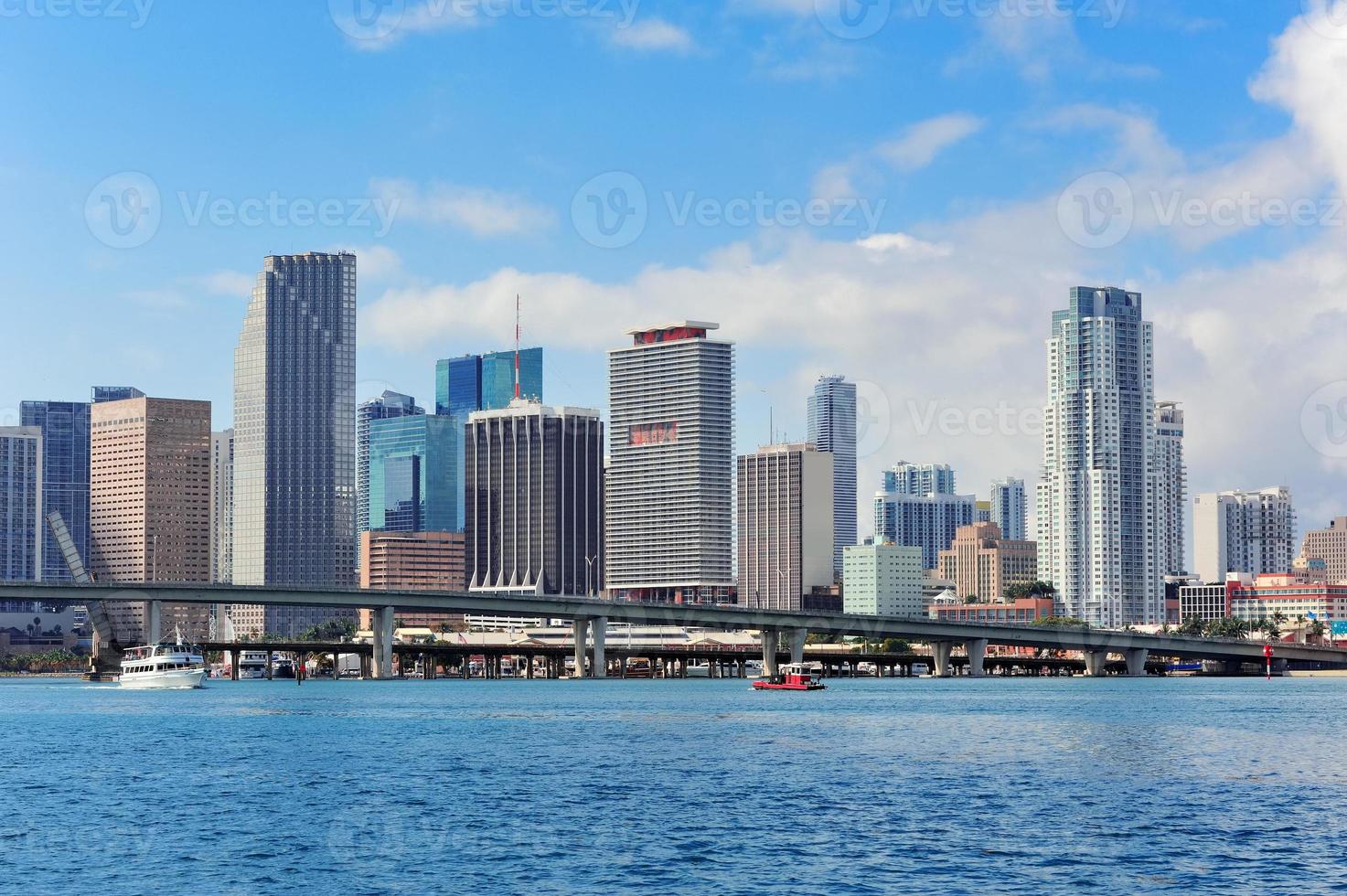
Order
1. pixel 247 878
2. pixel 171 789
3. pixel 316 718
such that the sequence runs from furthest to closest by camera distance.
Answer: pixel 316 718 → pixel 171 789 → pixel 247 878

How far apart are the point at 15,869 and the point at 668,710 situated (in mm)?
111095

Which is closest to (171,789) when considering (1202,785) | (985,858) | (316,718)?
(985,858)

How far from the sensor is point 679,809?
8106 centimetres

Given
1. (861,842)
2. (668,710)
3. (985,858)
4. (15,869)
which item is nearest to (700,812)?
(861,842)

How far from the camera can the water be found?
6334 centimetres

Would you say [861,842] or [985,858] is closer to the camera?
[985,858]

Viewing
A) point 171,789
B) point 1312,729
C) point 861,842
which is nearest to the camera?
point 861,842

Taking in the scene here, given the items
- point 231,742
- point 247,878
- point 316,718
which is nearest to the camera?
point 247,878

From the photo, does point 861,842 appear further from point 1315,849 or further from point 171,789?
point 171,789

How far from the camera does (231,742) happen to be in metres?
126

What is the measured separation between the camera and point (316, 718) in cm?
15888

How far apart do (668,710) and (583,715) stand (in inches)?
538

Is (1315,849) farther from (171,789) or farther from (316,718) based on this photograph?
(316,718)

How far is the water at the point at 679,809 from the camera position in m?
63.3
